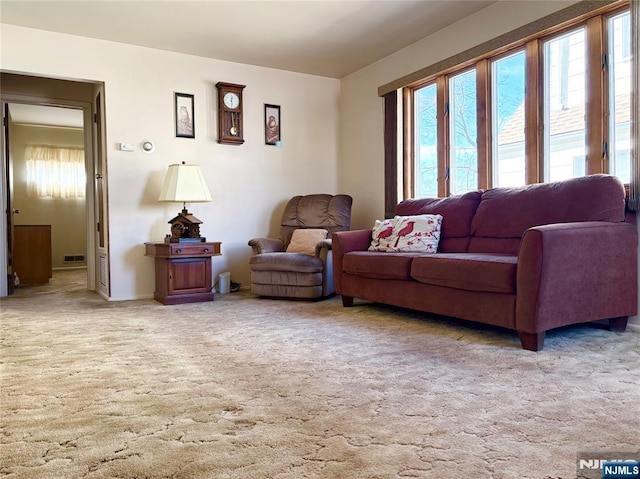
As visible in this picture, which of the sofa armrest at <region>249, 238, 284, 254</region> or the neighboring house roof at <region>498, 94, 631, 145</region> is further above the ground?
the neighboring house roof at <region>498, 94, 631, 145</region>

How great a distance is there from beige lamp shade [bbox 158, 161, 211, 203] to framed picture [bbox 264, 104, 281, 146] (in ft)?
3.83

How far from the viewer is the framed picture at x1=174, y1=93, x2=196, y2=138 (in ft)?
15.7

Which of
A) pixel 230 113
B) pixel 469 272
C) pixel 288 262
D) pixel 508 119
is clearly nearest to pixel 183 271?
pixel 288 262

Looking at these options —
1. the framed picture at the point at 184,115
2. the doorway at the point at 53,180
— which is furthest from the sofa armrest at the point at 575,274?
the doorway at the point at 53,180

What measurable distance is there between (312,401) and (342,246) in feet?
7.29

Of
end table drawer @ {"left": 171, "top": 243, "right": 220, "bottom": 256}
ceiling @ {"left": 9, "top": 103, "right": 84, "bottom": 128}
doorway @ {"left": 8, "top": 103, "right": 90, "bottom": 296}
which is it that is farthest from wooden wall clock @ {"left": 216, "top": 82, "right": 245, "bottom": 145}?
doorway @ {"left": 8, "top": 103, "right": 90, "bottom": 296}

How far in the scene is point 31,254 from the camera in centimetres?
609

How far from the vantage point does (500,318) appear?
102 inches

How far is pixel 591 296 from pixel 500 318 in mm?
521

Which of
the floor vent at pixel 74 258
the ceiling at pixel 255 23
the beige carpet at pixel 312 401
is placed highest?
the ceiling at pixel 255 23

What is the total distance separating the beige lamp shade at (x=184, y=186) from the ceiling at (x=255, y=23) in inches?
48.6

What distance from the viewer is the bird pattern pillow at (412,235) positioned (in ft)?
11.8

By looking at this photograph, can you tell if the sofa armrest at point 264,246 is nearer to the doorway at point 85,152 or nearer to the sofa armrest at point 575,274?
the doorway at point 85,152

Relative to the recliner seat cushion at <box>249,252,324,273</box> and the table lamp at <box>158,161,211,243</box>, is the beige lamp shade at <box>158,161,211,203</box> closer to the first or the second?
the table lamp at <box>158,161,211,243</box>
